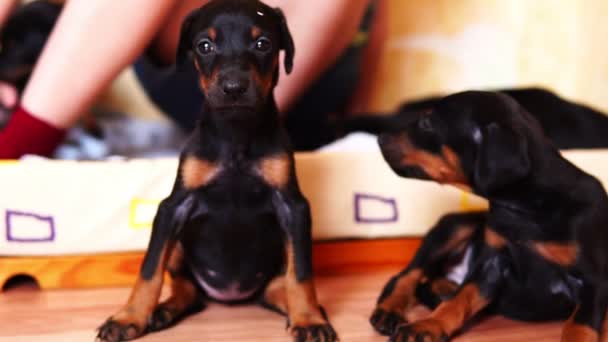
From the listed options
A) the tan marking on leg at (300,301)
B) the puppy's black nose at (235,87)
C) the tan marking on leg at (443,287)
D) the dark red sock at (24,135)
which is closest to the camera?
the puppy's black nose at (235,87)

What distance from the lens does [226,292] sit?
62.8 inches

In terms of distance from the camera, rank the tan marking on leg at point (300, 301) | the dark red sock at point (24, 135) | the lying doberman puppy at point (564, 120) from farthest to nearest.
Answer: the lying doberman puppy at point (564, 120), the dark red sock at point (24, 135), the tan marking on leg at point (300, 301)

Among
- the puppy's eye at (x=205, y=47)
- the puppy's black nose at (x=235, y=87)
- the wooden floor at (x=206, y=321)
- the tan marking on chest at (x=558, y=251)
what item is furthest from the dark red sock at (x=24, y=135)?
the tan marking on chest at (x=558, y=251)

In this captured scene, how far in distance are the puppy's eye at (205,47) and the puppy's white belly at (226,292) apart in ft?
→ 1.65

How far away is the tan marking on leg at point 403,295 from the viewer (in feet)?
4.94

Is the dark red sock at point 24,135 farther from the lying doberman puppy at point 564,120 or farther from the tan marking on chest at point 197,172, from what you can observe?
the lying doberman puppy at point 564,120

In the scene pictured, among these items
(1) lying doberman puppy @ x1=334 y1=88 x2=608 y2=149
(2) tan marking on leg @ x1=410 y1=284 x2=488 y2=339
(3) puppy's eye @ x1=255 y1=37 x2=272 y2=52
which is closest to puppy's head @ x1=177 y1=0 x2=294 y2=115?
(3) puppy's eye @ x1=255 y1=37 x2=272 y2=52

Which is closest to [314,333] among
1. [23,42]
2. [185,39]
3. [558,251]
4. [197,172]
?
[197,172]

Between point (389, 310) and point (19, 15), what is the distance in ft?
4.93

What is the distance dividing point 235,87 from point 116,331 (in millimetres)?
508

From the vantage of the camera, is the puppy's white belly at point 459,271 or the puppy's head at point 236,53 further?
the puppy's white belly at point 459,271

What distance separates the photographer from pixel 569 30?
299cm

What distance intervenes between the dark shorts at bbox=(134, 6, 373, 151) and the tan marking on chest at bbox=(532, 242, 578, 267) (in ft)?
3.44

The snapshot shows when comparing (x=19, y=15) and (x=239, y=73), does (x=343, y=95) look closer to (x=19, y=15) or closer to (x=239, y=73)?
(x=19, y=15)
